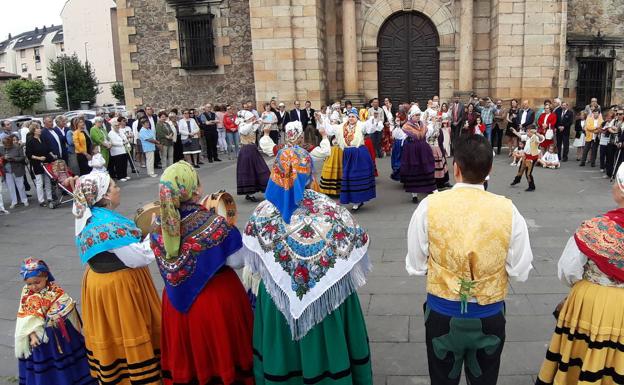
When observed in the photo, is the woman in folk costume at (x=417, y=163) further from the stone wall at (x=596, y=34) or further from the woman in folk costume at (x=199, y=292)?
the stone wall at (x=596, y=34)

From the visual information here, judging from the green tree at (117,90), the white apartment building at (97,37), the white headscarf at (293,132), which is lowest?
the white headscarf at (293,132)

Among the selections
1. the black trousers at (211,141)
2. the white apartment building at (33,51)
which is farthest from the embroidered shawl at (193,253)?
the white apartment building at (33,51)

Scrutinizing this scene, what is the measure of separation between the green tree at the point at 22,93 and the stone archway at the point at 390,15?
107 feet

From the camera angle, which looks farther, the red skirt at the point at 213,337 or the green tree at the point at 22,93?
the green tree at the point at 22,93

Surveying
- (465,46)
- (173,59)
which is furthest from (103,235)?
(173,59)

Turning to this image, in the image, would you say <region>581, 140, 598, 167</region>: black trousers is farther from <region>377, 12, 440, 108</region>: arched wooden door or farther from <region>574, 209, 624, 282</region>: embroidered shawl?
<region>574, 209, 624, 282</region>: embroidered shawl

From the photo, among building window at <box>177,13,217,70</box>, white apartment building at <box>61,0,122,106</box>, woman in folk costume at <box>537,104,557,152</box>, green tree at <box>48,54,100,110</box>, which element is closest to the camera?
woman in folk costume at <box>537,104,557,152</box>

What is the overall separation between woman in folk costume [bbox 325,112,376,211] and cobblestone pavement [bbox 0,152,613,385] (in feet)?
1.23

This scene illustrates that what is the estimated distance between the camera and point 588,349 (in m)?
2.92

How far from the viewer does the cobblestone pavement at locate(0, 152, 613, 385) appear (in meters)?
4.10

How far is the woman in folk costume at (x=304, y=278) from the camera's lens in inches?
113

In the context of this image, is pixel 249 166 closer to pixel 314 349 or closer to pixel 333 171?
pixel 333 171

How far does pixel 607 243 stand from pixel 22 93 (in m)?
43.6

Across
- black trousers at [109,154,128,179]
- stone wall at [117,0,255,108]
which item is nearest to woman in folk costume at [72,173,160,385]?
black trousers at [109,154,128,179]
